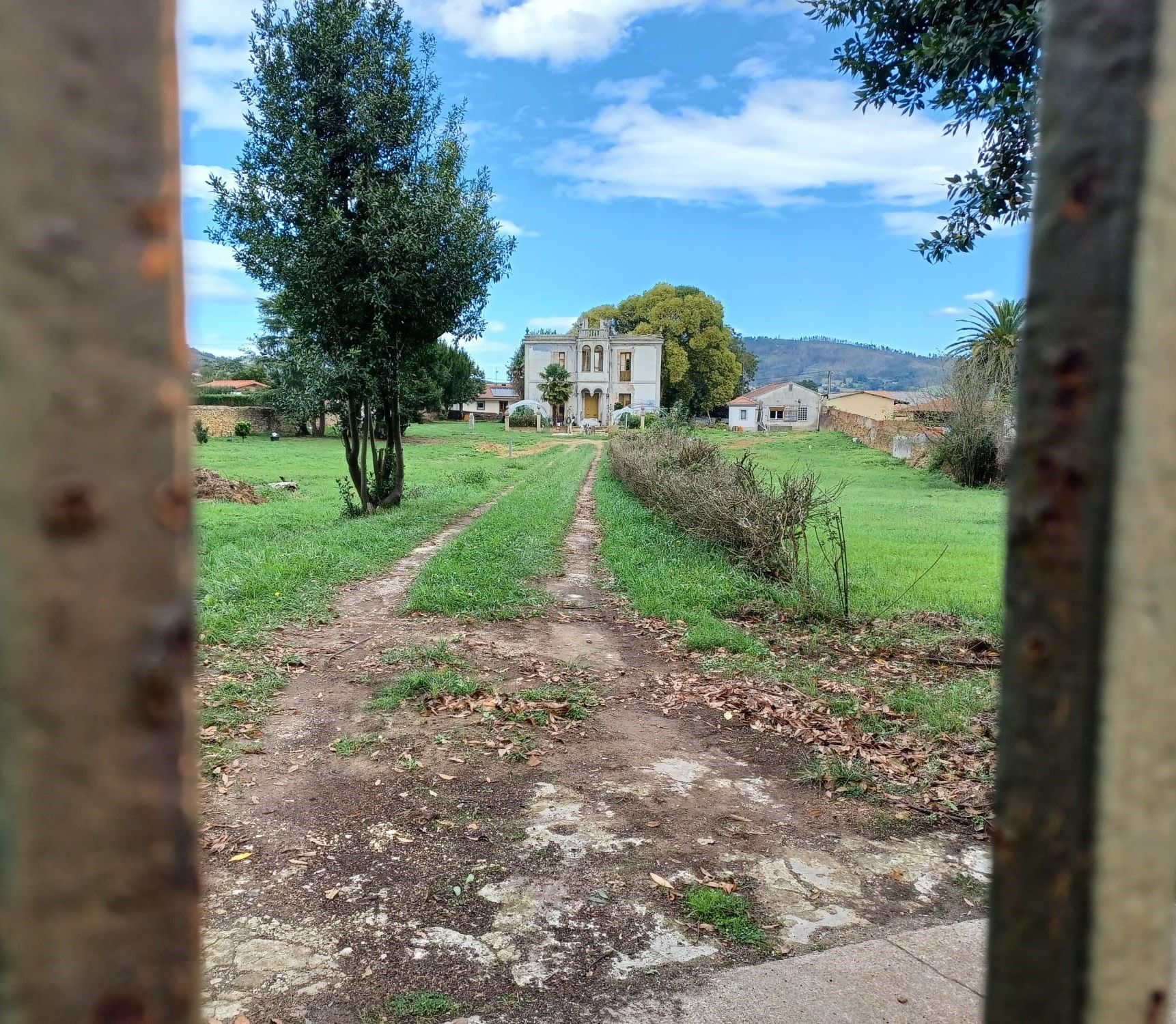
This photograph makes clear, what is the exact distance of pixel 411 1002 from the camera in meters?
2.84

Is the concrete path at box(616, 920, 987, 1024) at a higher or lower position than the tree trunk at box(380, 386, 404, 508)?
lower

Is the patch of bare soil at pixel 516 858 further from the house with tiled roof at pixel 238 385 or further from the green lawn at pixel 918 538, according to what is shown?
the house with tiled roof at pixel 238 385

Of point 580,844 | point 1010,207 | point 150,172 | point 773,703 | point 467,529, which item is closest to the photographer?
point 150,172

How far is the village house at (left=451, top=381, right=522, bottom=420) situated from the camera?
72.0 meters

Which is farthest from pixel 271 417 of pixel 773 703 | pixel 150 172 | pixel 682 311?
pixel 150 172

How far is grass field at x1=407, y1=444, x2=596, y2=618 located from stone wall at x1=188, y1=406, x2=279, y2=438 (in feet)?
96.5

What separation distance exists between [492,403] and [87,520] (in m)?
78.3

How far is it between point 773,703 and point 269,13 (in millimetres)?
12699

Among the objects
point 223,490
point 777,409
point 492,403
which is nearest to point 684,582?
point 223,490

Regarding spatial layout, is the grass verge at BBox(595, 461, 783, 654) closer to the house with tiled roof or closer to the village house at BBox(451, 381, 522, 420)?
the house with tiled roof

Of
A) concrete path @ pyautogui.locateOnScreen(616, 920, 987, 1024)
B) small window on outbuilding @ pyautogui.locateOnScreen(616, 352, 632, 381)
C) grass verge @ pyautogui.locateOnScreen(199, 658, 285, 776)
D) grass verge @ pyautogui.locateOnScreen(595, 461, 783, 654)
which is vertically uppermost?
small window on outbuilding @ pyautogui.locateOnScreen(616, 352, 632, 381)

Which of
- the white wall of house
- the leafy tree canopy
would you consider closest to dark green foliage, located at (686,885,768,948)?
the leafy tree canopy

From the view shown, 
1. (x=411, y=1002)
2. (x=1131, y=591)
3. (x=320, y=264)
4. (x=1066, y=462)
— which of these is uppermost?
(x=320, y=264)

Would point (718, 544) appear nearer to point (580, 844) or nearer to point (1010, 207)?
point (1010, 207)
